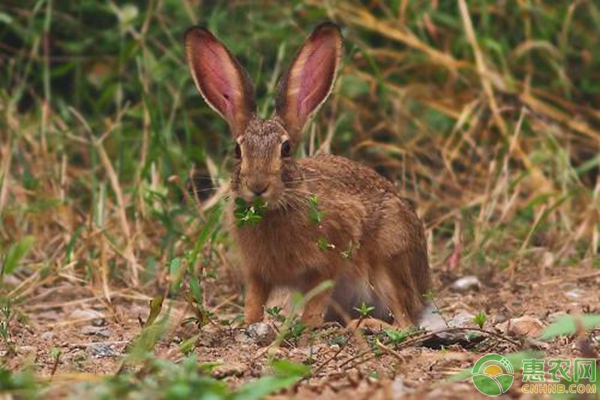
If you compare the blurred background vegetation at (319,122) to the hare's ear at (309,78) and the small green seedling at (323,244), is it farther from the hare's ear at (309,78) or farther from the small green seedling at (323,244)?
the small green seedling at (323,244)

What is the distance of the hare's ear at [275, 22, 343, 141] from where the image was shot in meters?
5.18

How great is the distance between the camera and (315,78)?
5.26m

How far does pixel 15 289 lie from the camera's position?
18.3 feet

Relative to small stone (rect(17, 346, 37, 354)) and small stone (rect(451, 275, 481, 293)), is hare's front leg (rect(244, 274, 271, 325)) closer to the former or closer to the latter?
small stone (rect(17, 346, 37, 354))

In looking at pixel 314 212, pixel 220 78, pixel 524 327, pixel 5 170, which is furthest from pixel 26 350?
pixel 5 170

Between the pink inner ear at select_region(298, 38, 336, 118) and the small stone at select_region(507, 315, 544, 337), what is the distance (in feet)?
4.04

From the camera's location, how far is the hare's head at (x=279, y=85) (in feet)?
16.5

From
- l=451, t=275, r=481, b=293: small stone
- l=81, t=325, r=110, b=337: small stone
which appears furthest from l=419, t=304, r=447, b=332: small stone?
l=81, t=325, r=110, b=337: small stone

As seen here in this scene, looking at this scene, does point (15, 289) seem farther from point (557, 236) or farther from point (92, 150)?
point (557, 236)

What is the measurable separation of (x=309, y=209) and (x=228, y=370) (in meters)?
1.24

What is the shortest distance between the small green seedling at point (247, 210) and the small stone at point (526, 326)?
1.01 meters

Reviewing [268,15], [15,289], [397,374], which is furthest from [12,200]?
[397,374]

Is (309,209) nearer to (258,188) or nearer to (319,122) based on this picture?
(258,188)

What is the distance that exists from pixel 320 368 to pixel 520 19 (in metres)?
4.52
